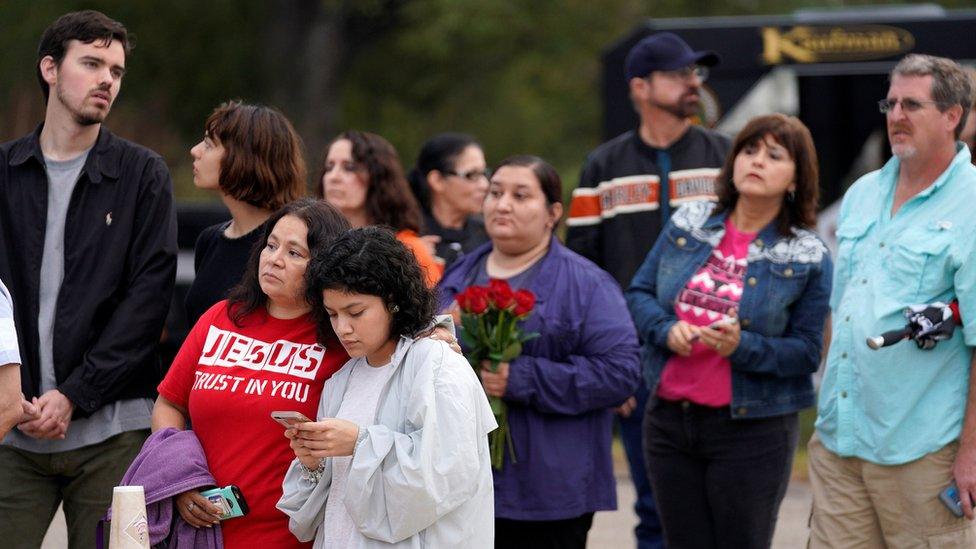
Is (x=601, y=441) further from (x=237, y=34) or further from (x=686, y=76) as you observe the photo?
(x=237, y=34)

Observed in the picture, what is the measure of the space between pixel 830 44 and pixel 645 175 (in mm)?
4626

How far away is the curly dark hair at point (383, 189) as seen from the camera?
5871mm

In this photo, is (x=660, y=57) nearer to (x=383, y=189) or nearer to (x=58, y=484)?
(x=383, y=189)

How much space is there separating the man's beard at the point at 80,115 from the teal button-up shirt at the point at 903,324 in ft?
8.78

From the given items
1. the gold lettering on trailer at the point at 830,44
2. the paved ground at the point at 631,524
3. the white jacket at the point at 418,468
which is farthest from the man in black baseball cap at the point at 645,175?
the gold lettering on trailer at the point at 830,44

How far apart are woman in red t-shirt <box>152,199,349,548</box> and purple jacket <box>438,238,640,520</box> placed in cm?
98

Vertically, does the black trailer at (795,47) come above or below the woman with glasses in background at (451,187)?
above

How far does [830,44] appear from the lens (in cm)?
1049

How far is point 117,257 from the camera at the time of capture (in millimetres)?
4789

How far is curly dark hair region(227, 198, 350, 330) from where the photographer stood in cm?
415

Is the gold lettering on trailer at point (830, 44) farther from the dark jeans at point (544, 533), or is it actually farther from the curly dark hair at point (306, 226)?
the curly dark hair at point (306, 226)

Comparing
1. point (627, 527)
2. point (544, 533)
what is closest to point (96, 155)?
point (544, 533)

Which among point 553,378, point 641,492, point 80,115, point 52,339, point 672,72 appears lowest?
point 641,492

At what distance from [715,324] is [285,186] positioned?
5.36 ft
